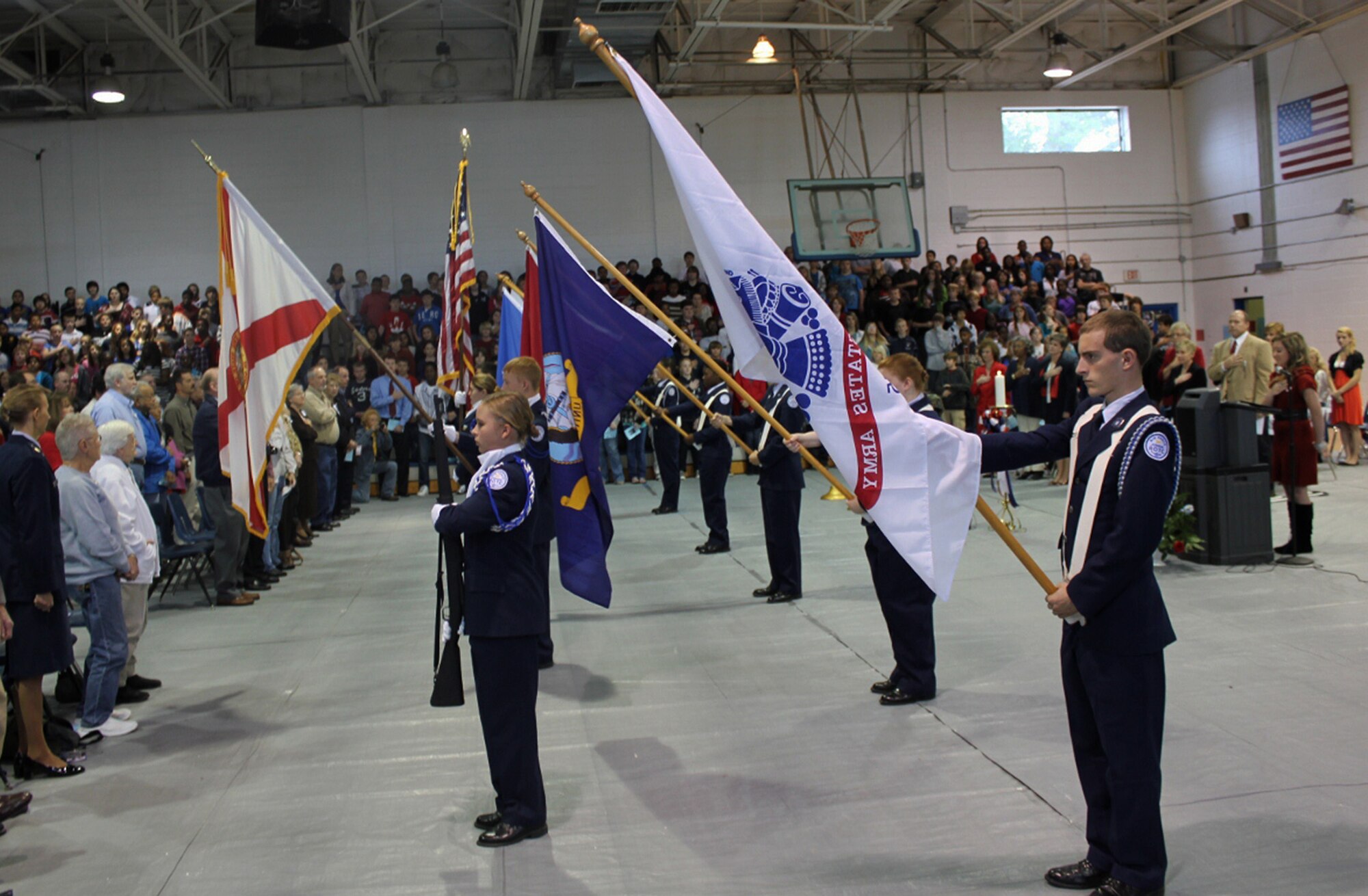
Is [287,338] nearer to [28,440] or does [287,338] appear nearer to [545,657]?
[28,440]

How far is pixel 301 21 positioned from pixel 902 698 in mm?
11104

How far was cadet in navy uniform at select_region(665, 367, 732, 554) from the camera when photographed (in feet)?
34.0

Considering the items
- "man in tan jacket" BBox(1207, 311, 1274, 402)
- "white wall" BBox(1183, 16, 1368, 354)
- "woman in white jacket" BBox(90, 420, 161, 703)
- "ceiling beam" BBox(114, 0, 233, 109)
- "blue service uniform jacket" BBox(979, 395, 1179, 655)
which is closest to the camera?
"blue service uniform jacket" BBox(979, 395, 1179, 655)

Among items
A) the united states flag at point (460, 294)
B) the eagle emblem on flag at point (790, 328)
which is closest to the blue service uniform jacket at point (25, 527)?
the eagle emblem on flag at point (790, 328)


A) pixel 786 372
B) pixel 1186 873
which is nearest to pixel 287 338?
pixel 786 372

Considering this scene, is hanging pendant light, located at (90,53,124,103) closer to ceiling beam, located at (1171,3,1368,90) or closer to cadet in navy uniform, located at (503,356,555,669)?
cadet in navy uniform, located at (503,356,555,669)

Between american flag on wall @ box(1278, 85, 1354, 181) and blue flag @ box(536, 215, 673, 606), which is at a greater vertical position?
american flag on wall @ box(1278, 85, 1354, 181)

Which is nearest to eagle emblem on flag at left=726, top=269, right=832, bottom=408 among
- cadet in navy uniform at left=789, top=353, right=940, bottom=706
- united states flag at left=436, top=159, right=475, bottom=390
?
cadet in navy uniform at left=789, top=353, right=940, bottom=706

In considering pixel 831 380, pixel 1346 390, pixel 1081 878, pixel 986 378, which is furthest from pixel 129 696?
pixel 1346 390

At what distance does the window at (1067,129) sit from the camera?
76.4 feet

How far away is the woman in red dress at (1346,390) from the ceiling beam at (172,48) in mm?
16760

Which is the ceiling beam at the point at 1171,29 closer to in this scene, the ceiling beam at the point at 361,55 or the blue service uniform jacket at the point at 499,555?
the ceiling beam at the point at 361,55

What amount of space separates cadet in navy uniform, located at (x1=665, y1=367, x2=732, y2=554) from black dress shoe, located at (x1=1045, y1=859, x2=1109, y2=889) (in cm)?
692

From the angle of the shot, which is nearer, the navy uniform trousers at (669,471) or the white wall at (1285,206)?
the navy uniform trousers at (669,471)
